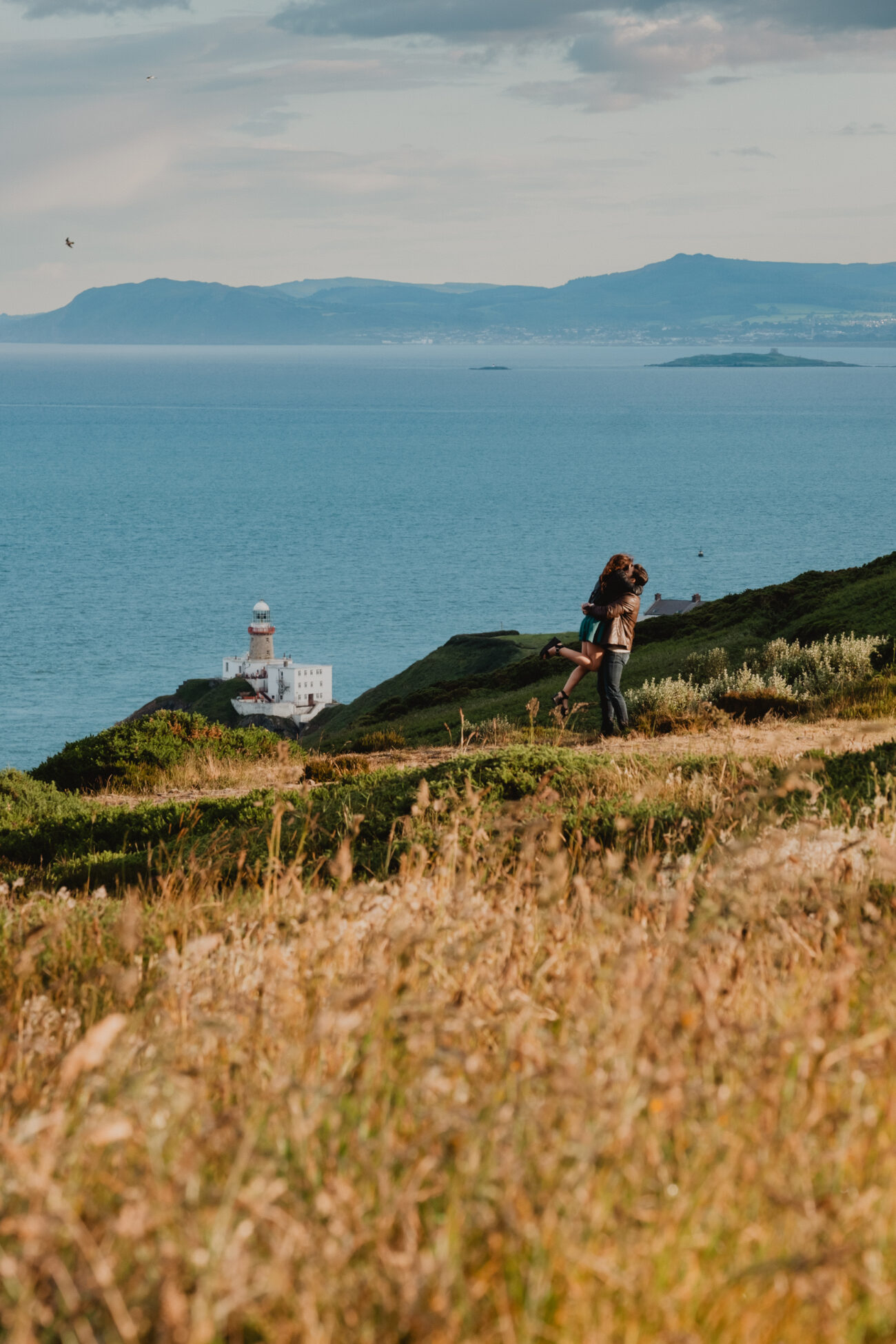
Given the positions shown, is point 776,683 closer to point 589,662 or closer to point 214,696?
point 589,662

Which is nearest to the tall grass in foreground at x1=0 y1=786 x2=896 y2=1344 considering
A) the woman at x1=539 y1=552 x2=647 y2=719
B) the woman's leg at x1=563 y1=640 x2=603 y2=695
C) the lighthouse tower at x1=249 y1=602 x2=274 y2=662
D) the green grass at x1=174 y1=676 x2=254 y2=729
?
the woman at x1=539 y1=552 x2=647 y2=719

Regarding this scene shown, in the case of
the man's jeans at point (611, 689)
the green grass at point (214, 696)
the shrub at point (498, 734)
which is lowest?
the green grass at point (214, 696)

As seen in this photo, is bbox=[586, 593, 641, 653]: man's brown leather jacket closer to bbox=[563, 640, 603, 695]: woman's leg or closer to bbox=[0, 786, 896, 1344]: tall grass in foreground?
bbox=[563, 640, 603, 695]: woman's leg

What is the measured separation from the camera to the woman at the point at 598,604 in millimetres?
15648

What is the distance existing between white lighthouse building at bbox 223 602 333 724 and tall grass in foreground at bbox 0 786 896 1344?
221 ft

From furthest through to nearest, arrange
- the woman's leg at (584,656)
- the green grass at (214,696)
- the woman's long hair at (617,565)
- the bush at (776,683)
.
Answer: the green grass at (214,696)
the bush at (776,683)
the woman's leg at (584,656)
the woman's long hair at (617,565)

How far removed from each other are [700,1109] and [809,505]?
524 ft

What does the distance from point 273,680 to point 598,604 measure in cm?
6363

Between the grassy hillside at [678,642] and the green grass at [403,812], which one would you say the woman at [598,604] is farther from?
the green grass at [403,812]

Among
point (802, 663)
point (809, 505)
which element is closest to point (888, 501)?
point (809, 505)

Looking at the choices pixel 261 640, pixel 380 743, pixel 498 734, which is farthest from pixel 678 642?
pixel 261 640

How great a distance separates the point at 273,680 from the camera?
78.4 metres

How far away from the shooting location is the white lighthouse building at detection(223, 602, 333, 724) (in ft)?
242

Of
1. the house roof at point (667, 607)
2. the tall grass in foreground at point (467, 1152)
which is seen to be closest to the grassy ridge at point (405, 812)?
the tall grass in foreground at point (467, 1152)
